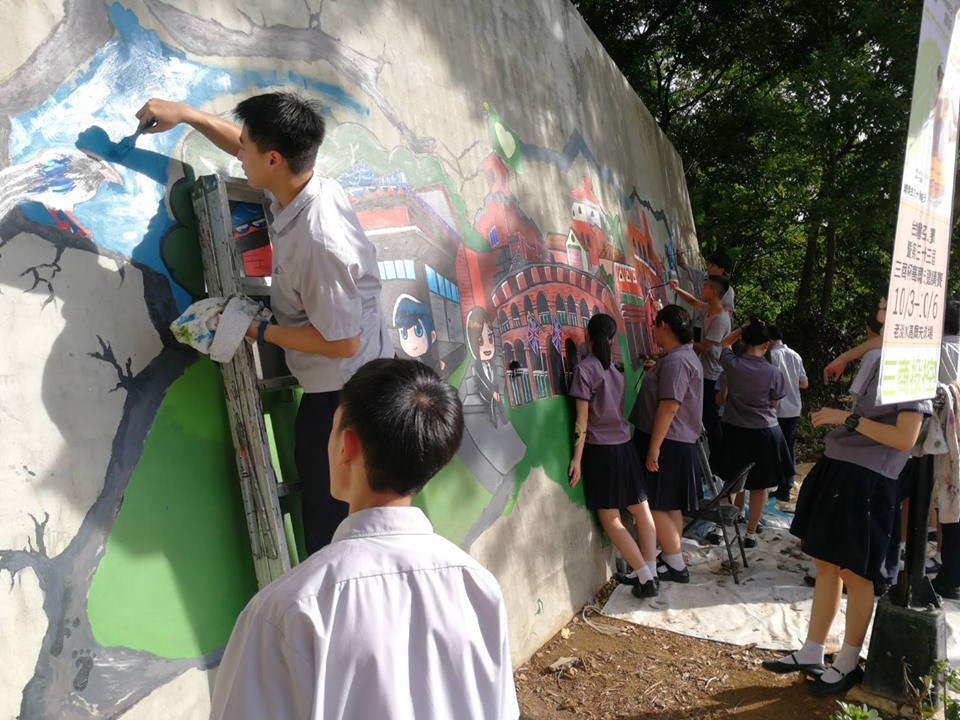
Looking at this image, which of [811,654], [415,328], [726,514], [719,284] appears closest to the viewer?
[415,328]

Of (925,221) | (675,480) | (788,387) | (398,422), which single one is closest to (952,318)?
(925,221)

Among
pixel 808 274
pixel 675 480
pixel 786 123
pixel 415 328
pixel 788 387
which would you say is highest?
pixel 786 123

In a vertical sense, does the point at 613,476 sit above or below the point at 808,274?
below

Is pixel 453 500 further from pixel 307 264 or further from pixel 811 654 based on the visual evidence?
pixel 811 654

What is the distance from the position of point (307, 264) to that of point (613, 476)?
10.4 ft

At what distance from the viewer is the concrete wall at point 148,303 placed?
1.95m

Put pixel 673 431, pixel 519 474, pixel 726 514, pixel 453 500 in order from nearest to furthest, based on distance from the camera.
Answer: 1. pixel 453 500
2. pixel 519 474
3. pixel 673 431
4. pixel 726 514

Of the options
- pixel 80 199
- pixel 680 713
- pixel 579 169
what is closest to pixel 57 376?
pixel 80 199

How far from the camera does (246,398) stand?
234 centimetres

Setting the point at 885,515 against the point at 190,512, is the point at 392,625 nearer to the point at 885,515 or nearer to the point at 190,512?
the point at 190,512

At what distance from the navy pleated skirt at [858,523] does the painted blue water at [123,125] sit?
295 cm

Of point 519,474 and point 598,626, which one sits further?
point 598,626

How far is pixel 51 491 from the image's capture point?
1.97 metres

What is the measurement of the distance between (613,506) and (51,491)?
3.53 m
